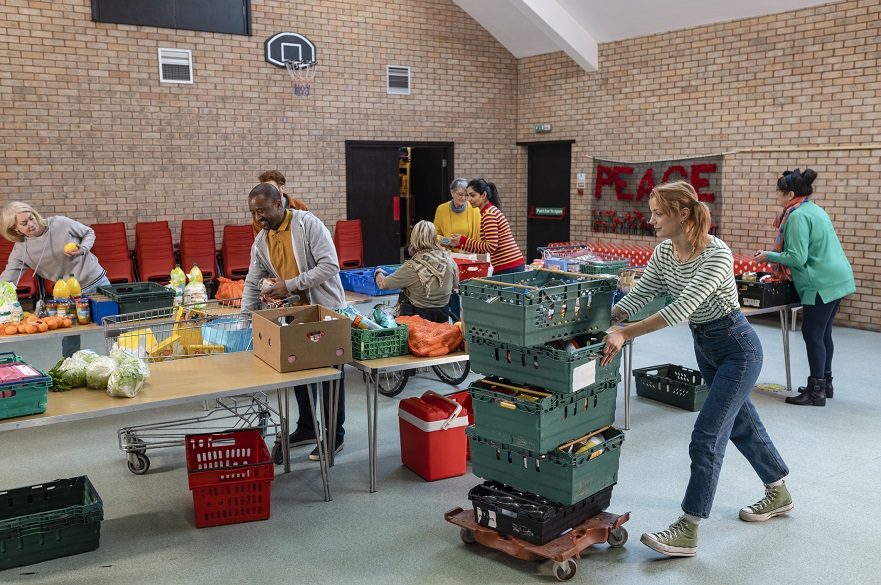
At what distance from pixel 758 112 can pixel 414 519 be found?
825 centimetres

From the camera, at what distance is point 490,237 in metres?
7.54

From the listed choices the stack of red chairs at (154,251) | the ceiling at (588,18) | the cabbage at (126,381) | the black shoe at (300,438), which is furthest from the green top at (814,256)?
the stack of red chairs at (154,251)

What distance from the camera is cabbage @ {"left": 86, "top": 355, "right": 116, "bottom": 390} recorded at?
397cm

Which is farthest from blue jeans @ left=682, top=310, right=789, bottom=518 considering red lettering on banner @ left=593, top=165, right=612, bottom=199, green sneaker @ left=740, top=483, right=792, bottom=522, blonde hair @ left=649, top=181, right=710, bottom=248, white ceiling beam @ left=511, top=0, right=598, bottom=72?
white ceiling beam @ left=511, top=0, right=598, bottom=72

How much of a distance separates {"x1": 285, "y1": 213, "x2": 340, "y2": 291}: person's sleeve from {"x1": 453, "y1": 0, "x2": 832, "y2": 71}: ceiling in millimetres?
7761

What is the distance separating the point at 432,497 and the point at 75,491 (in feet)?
6.49

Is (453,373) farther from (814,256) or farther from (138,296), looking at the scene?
(814,256)

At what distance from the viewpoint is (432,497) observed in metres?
4.66

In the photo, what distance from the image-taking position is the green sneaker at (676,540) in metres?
3.84

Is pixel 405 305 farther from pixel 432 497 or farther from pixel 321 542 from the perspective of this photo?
pixel 321 542

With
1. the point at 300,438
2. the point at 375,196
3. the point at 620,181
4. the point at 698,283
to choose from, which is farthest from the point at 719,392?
the point at 375,196

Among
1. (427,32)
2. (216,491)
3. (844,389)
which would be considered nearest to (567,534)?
(216,491)

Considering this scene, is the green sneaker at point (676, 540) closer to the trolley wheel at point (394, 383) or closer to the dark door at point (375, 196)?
the trolley wheel at point (394, 383)

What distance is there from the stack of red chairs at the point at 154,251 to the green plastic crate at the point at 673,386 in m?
6.58
